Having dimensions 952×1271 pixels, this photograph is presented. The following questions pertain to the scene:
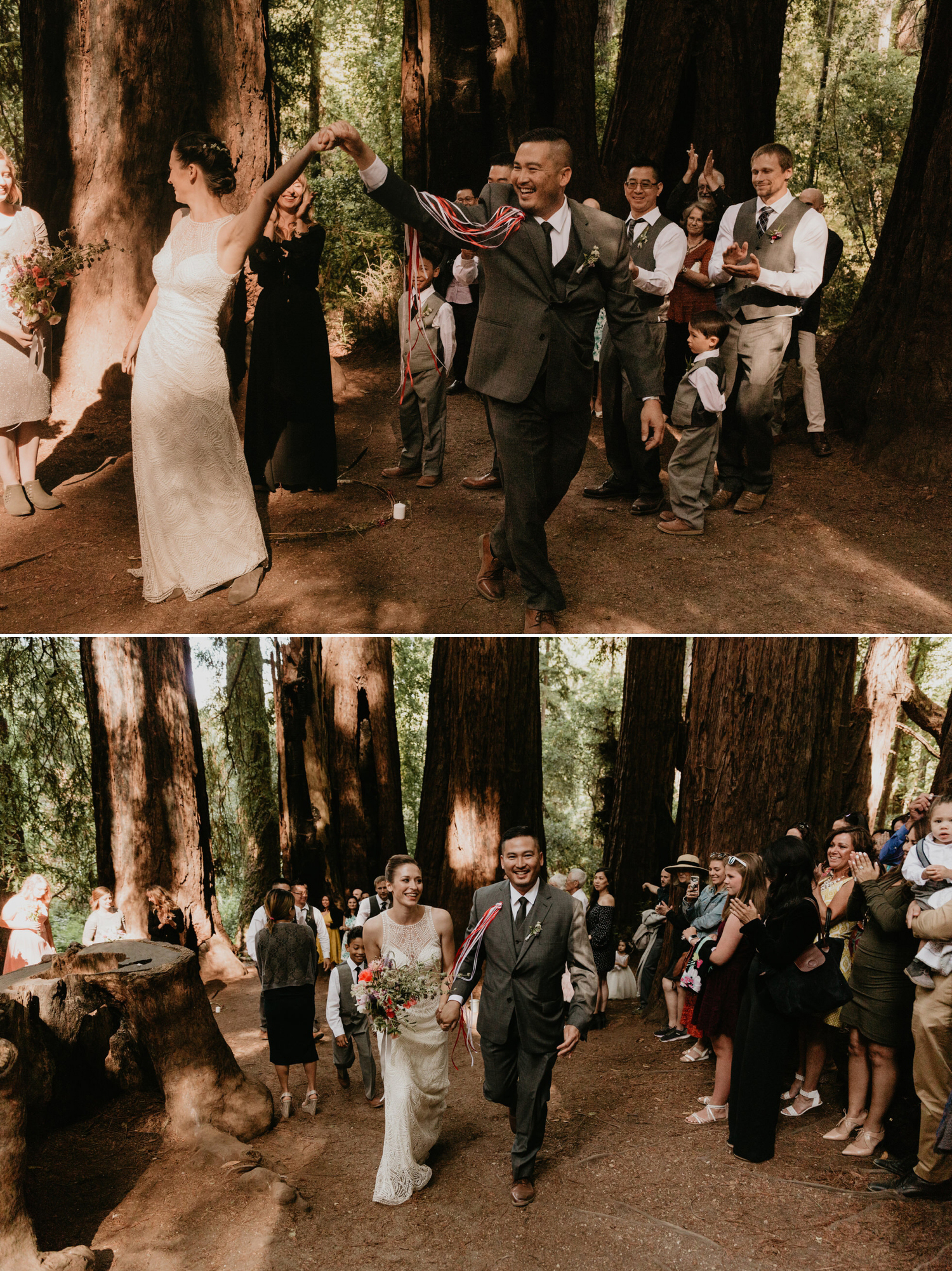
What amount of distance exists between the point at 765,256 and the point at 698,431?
4.15 feet

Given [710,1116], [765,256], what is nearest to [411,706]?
[765,256]

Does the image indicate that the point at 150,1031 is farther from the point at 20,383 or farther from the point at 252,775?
the point at 252,775

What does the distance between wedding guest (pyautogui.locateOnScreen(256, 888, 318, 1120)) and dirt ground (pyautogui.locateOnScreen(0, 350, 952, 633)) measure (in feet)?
6.43

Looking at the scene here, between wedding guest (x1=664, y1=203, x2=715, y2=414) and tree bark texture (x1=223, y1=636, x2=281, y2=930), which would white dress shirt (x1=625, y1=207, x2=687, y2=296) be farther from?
tree bark texture (x1=223, y1=636, x2=281, y2=930)

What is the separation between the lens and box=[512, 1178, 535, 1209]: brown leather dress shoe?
4.61 m

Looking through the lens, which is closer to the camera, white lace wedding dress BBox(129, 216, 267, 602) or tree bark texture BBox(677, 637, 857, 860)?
white lace wedding dress BBox(129, 216, 267, 602)

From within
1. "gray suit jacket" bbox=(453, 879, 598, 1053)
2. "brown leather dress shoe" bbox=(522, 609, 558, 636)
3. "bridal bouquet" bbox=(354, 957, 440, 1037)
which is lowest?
"bridal bouquet" bbox=(354, 957, 440, 1037)

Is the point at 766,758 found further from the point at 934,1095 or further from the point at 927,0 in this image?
the point at 927,0

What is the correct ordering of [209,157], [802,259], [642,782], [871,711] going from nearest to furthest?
[209,157] < [802,259] < [642,782] < [871,711]

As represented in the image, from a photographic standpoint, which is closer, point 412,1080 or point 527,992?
point 527,992

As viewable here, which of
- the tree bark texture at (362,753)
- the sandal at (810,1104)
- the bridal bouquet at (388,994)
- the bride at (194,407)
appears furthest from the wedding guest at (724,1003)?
the tree bark texture at (362,753)

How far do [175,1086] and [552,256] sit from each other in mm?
4806

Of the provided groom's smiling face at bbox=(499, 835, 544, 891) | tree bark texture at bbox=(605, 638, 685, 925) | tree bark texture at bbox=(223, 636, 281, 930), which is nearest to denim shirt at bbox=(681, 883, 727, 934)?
groom's smiling face at bbox=(499, 835, 544, 891)

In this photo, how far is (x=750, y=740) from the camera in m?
7.09
